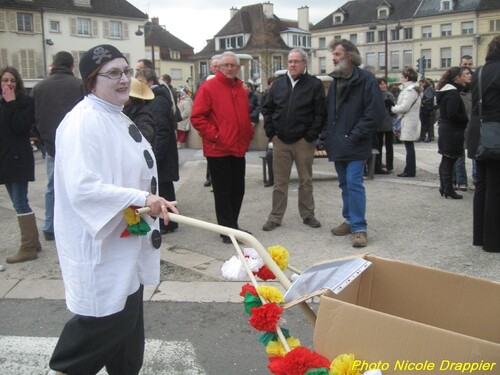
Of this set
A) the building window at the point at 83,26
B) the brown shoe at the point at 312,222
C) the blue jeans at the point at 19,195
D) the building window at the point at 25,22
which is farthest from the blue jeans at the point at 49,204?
the building window at the point at 83,26

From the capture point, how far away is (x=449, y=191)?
8.34 m

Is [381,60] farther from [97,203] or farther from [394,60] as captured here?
[97,203]

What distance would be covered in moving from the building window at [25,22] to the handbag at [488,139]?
50.0 meters

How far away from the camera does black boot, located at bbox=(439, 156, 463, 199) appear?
325 inches

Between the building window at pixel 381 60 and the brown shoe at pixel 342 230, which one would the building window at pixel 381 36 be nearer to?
the building window at pixel 381 60

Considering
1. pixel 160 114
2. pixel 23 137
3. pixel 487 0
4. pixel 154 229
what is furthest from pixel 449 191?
pixel 487 0

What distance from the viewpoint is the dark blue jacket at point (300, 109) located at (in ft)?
21.9

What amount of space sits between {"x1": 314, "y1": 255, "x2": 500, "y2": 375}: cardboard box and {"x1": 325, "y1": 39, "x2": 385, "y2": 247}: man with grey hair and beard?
3.35 m

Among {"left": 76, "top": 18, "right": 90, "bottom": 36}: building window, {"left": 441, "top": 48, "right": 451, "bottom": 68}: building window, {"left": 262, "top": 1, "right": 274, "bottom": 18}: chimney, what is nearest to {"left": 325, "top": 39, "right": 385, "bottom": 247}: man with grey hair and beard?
{"left": 76, "top": 18, "right": 90, "bottom": 36}: building window

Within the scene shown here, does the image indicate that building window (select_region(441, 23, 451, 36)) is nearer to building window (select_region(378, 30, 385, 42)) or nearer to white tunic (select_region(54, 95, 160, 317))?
building window (select_region(378, 30, 385, 42))

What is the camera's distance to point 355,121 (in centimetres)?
617

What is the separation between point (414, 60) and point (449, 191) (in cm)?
6445

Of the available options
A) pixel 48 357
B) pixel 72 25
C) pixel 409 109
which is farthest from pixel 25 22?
pixel 48 357

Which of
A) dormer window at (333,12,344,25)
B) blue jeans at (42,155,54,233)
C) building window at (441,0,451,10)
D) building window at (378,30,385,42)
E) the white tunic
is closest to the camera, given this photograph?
the white tunic
